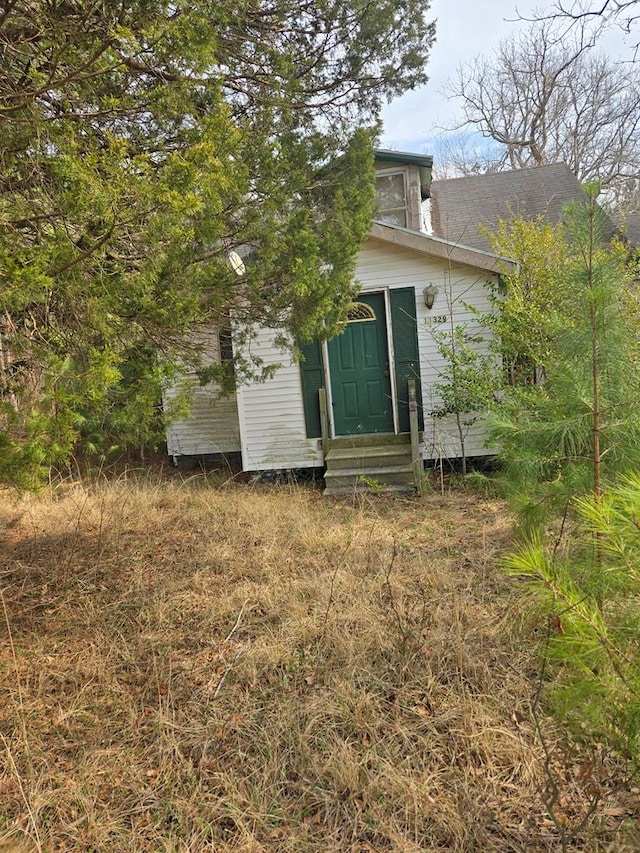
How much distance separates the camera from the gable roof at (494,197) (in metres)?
11.8

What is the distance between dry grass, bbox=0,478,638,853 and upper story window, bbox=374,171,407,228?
724 cm

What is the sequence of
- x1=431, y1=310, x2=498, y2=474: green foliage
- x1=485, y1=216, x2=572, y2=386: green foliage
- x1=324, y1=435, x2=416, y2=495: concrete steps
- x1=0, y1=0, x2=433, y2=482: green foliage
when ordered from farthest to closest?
x1=324, y1=435, x2=416, y2=495: concrete steps < x1=431, y1=310, x2=498, y2=474: green foliage < x1=485, y1=216, x2=572, y2=386: green foliage < x1=0, y1=0, x2=433, y2=482: green foliage

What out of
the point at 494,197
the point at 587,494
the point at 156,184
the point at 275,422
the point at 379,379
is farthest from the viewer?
the point at 494,197

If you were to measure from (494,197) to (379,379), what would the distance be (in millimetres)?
8249

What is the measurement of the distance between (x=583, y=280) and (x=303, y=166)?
3.15 meters

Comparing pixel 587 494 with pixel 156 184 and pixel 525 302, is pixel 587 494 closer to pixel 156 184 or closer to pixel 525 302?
pixel 156 184

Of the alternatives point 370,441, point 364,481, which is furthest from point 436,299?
point 364,481

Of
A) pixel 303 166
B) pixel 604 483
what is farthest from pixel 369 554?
pixel 303 166

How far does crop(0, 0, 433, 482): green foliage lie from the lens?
89.4 inches

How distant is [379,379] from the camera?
7602mm

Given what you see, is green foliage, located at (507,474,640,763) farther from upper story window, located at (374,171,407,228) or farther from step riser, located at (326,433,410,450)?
upper story window, located at (374,171,407,228)

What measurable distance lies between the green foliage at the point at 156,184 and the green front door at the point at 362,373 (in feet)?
8.90

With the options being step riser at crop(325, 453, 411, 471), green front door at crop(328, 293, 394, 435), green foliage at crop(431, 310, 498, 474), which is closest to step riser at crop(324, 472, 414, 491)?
step riser at crop(325, 453, 411, 471)

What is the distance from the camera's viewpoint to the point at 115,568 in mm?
4309
